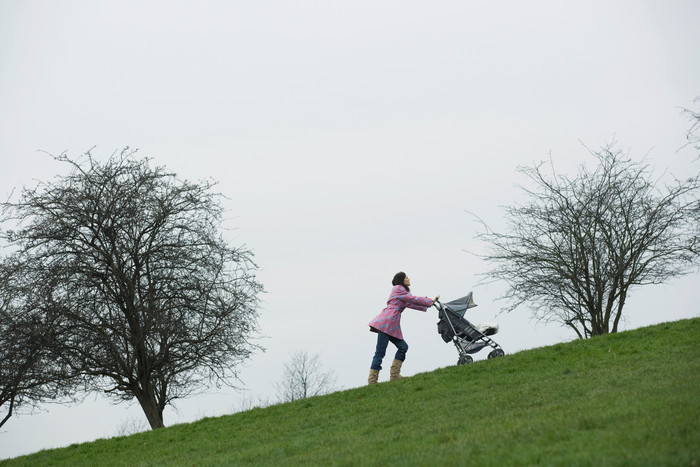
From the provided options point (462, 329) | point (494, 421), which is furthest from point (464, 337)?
point (494, 421)

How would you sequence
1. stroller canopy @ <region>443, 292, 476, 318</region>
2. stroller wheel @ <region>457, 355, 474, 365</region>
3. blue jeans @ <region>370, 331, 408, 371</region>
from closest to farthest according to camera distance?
blue jeans @ <region>370, 331, 408, 371</region> → stroller canopy @ <region>443, 292, 476, 318</region> → stroller wheel @ <region>457, 355, 474, 365</region>

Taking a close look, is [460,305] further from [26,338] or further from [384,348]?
[26,338]

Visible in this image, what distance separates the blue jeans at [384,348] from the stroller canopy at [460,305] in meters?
1.16

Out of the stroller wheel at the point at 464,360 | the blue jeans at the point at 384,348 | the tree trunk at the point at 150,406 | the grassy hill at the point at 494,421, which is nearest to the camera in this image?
the grassy hill at the point at 494,421

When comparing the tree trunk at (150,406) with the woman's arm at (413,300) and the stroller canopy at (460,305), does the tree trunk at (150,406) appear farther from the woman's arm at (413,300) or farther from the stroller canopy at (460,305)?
the stroller canopy at (460,305)

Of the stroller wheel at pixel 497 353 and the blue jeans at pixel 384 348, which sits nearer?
the blue jeans at pixel 384 348

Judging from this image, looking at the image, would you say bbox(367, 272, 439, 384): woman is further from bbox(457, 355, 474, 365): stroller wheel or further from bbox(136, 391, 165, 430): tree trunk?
bbox(136, 391, 165, 430): tree trunk

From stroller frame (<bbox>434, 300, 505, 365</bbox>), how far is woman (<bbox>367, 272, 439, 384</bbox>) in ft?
1.51

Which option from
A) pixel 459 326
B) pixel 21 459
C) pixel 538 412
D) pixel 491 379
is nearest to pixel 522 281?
pixel 459 326

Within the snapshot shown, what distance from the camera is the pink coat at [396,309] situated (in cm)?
1531

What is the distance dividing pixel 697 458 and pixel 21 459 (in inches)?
615

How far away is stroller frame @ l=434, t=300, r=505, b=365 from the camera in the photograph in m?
15.6

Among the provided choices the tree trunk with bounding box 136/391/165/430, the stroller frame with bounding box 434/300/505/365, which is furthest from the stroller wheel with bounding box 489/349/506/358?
the tree trunk with bounding box 136/391/165/430

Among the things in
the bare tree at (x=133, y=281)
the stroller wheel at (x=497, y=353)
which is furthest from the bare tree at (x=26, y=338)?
the stroller wheel at (x=497, y=353)
